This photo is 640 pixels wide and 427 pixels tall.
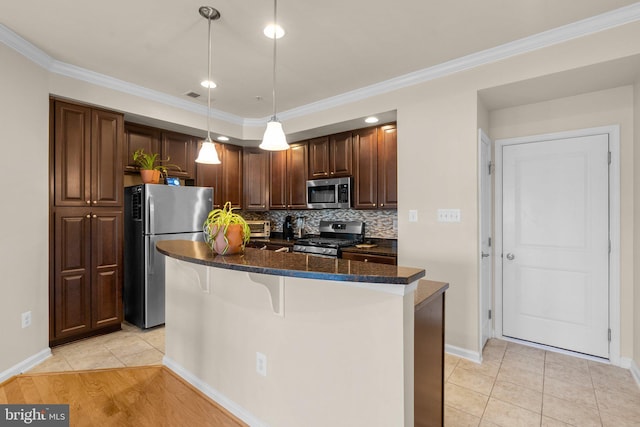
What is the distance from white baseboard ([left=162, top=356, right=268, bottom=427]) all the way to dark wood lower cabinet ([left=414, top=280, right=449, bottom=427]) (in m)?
0.86

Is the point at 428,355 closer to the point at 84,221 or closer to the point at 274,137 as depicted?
the point at 274,137

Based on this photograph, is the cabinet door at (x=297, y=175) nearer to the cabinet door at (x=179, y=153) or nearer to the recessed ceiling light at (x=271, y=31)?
the cabinet door at (x=179, y=153)

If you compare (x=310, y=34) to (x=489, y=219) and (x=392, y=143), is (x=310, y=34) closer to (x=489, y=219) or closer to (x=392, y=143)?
(x=392, y=143)

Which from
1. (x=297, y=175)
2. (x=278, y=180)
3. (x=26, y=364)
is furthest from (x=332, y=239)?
(x=26, y=364)

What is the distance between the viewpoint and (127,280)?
358 cm

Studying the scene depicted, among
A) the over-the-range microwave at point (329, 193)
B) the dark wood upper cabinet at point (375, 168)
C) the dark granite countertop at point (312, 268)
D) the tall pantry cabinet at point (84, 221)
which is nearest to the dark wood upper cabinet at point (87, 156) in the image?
the tall pantry cabinet at point (84, 221)

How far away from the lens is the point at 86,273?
3133 mm

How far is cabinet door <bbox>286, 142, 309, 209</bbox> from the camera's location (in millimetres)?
4402

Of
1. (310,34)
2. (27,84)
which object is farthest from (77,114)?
(310,34)

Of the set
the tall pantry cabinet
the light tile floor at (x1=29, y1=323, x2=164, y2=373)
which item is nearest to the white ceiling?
the tall pantry cabinet

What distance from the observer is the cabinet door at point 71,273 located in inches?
115

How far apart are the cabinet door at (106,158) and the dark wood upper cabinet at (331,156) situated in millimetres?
2234

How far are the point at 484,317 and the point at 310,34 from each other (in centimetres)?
296

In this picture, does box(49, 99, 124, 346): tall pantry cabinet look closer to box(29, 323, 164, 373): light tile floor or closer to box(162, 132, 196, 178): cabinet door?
box(29, 323, 164, 373): light tile floor
